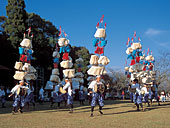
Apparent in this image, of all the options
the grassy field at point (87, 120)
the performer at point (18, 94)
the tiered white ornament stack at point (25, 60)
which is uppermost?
the tiered white ornament stack at point (25, 60)

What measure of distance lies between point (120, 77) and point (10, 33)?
22643 millimetres

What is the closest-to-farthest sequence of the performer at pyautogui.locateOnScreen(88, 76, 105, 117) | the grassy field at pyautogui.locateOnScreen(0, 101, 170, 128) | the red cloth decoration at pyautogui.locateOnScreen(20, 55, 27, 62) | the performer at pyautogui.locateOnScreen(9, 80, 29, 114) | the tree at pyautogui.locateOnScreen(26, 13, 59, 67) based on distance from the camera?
the grassy field at pyautogui.locateOnScreen(0, 101, 170, 128), the performer at pyautogui.locateOnScreen(88, 76, 105, 117), the performer at pyautogui.locateOnScreen(9, 80, 29, 114), the red cloth decoration at pyautogui.locateOnScreen(20, 55, 27, 62), the tree at pyautogui.locateOnScreen(26, 13, 59, 67)

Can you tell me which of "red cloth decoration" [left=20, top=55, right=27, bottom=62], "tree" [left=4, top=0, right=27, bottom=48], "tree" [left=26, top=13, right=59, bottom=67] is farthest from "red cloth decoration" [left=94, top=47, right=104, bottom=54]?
"tree" [left=26, top=13, right=59, bottom=67]

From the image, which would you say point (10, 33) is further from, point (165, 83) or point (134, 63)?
point (165, 83)

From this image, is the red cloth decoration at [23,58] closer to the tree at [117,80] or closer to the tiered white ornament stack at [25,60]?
the tiered white ornament stack at [25,60]

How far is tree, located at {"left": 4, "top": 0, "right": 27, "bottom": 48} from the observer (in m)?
25.3

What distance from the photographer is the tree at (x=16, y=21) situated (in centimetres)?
2531

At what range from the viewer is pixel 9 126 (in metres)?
7.26

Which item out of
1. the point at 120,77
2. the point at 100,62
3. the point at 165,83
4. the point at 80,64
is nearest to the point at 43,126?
A: the point at 100,62

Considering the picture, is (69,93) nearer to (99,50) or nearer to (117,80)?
(99,50)

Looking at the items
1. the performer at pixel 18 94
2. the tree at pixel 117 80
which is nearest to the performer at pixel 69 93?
the performer at pixel 18 94

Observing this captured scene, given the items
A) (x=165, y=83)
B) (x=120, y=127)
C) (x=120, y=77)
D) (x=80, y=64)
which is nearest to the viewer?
(x=120, y=127)

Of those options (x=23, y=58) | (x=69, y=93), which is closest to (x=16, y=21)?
(x=23, y=58)

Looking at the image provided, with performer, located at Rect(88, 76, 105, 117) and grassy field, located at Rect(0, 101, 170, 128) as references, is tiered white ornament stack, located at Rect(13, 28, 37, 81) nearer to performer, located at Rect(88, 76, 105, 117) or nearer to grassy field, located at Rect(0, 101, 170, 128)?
grassy field, located at Rect(0, 101, 170, 128)
